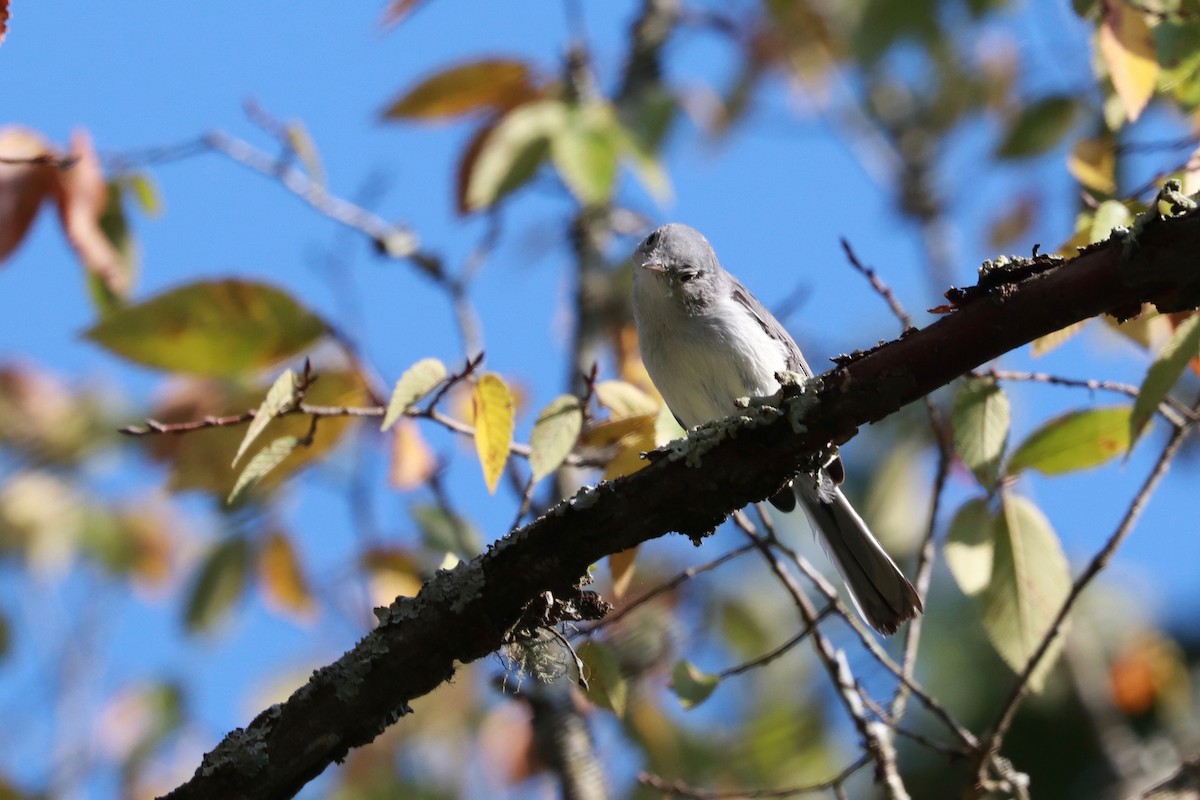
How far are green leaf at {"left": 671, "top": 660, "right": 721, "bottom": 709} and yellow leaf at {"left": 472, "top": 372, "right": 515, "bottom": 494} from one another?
63cm

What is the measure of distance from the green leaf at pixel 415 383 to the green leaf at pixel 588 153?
109 centimetres

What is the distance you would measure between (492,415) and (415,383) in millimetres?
191

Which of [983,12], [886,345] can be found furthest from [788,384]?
[983,12]

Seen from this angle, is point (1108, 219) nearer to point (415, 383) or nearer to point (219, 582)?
point (415, 383)

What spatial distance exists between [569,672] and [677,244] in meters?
1.52

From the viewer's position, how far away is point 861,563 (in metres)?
3.11

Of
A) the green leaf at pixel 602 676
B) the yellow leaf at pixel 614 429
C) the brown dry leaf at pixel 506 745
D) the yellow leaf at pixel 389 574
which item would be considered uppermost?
the yellow leaf at pixel 389 574

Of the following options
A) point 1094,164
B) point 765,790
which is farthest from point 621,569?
point 1094,164

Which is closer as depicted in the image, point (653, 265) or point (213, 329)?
point (213, 329)

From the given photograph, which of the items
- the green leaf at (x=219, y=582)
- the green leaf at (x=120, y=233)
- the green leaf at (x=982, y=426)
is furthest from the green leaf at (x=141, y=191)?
the green leaf at (x=982, y=426)

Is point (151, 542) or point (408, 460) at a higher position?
point (151, 542)

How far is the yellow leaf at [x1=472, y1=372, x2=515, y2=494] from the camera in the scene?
7.75 ft

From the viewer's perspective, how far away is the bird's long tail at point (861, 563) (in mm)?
2986

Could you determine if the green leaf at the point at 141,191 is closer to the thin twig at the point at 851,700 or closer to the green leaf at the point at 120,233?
the green leaf at the point at 120,233
